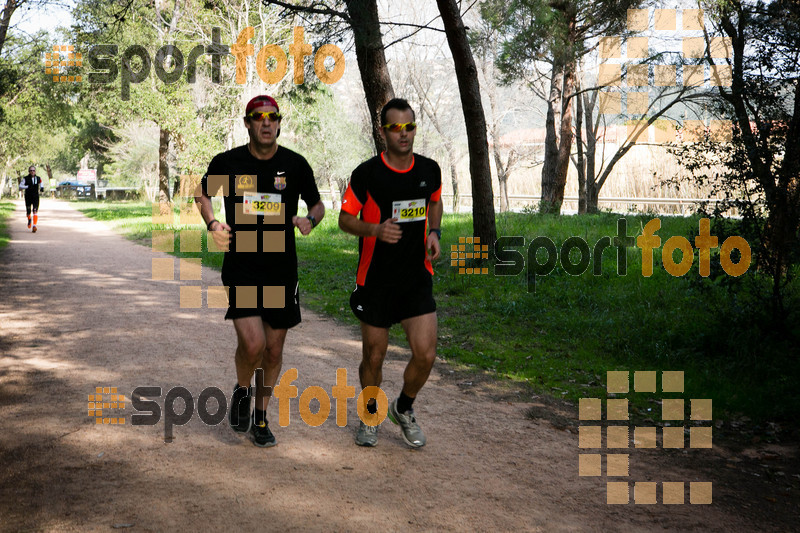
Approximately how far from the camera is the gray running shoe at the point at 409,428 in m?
4.99

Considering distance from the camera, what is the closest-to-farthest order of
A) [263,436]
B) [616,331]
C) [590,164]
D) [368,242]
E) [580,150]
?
[368,242] → [263,436] → [616,331] → [580,150] → [590,164]

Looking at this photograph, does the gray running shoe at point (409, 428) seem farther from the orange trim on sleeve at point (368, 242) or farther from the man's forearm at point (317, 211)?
the man's forearm at point (317, 211)

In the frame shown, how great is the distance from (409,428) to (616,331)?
452 centimetres

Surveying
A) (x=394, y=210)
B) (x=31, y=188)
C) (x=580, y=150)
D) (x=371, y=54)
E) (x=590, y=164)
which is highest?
(x=371, y=54)

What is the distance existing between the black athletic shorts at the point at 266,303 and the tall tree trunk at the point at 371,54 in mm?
6928

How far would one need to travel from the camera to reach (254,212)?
15.2ft

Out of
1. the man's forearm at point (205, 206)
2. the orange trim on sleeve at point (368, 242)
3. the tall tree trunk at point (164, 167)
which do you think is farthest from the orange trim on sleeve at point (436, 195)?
the tall tree trunk at point (164, 167)

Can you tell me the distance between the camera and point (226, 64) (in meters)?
29.4

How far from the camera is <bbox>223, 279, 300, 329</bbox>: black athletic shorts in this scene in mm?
4672

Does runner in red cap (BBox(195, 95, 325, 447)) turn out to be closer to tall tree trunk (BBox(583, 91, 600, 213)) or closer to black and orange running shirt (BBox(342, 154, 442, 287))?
black and orange running shirt (BBox(342, 154, 442, 287))

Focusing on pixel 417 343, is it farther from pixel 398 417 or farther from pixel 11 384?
pixel 11 384

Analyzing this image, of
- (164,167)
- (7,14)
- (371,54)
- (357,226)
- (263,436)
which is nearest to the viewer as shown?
(357,226)

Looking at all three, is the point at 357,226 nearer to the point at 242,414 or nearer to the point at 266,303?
the point at 266,303

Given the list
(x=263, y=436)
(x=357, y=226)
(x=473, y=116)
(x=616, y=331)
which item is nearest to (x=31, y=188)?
(x=473, y=116)
